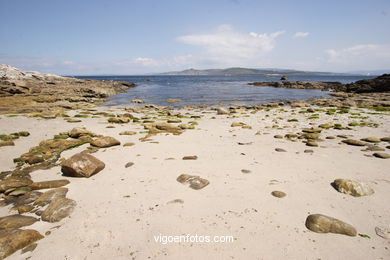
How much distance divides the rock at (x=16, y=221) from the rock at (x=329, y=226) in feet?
22.2

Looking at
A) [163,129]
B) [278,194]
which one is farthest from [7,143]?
[278,194]

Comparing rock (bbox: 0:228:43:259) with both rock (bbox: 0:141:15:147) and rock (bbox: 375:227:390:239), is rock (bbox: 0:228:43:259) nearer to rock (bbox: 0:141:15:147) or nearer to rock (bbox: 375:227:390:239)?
rock (bbox: 375:227:390:239)

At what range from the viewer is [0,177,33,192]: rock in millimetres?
6523

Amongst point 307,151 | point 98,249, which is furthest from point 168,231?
point 307,151

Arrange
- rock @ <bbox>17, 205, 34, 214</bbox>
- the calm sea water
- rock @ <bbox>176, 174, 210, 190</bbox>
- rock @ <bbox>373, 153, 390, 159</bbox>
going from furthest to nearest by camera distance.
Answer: the calm sea water
rock @ <bbox>373, 153, 390, 159</bbox>
rock @ <bbox>176, 174, 210, 190</bbox>
rock @ <bbox>17, 205, 34, 214</bbox>

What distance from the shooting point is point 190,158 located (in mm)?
9141

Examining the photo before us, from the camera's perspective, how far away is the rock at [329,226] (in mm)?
4609

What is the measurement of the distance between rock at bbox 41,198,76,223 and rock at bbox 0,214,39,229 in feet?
0.86

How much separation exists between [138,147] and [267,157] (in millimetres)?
6479

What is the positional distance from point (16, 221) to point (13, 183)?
2.40 m

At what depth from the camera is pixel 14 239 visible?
4273mm

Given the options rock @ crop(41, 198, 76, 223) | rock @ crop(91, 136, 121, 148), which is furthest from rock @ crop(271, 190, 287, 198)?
rock @ crop(91, 136, 121, 148)

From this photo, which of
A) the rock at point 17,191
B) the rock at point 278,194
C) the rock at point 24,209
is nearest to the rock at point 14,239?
the rock at point 24,209

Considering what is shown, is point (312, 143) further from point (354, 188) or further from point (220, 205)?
point (220, 205)
